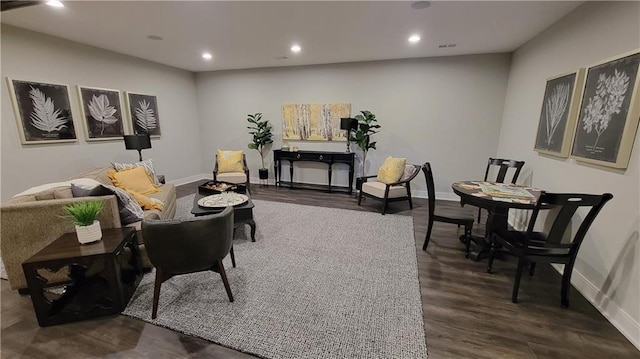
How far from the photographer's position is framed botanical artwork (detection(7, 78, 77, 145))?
3.32 meters

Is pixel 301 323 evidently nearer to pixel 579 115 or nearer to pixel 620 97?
pixel 620 97

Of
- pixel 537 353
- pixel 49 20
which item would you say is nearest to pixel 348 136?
pixel 537 353

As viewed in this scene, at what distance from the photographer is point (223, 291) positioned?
7.12 ft

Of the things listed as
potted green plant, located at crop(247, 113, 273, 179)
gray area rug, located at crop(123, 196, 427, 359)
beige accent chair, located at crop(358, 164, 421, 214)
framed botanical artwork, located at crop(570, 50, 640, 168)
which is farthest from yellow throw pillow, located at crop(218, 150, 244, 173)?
framed botanical artwork, located at crop(570, 50, 640, 168)

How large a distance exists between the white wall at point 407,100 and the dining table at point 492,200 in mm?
2105

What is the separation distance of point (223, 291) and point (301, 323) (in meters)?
0.79

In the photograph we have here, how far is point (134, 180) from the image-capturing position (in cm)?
336

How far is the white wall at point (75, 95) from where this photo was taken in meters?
3.28

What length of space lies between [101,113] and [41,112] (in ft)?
2.56

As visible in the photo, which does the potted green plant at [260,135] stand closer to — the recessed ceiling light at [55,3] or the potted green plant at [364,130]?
the potted green plant at [364,130]

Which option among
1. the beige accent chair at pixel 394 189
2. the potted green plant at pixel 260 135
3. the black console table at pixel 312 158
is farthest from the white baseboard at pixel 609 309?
the potted green plant at pixel 260 135

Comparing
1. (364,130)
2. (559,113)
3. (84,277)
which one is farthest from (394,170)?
(84,277)

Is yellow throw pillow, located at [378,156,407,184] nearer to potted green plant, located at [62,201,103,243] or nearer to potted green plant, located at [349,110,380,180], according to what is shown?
potted green plant, located at [349,110,380,180]

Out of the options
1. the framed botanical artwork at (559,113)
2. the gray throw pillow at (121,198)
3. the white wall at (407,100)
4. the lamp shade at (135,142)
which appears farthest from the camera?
the white wall at (407,100)
